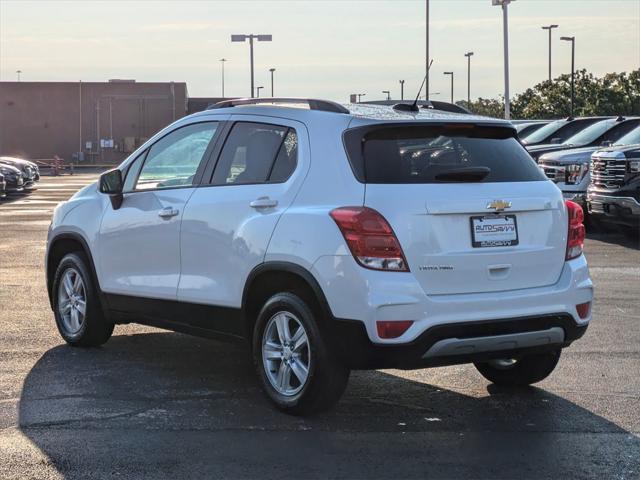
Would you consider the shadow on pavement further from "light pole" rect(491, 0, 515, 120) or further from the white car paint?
"light pole" rect(491, 0, 515, 120)

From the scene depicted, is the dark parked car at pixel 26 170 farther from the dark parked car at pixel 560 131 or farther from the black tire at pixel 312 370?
the black tire at pixel 312 370

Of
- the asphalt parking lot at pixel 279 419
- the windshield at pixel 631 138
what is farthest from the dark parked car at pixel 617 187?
the asphalt parking lot at pixel 279 419

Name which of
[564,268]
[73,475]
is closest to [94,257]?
[73,475]

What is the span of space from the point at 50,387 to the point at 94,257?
4.36 ft

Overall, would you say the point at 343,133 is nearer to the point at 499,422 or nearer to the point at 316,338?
the point at 316,338

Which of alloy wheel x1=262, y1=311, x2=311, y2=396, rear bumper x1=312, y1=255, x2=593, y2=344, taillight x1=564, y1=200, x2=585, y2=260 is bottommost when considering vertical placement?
alloy wheel x1=262, y1=311, x2=311, y2=396

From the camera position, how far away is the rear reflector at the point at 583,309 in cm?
612

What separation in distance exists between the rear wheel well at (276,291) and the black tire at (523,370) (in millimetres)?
1552

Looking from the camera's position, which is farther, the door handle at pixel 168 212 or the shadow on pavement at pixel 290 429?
the door handle at pixel 168 212

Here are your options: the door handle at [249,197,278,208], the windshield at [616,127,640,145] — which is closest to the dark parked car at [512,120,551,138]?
the windshield at [616,127,640,145]

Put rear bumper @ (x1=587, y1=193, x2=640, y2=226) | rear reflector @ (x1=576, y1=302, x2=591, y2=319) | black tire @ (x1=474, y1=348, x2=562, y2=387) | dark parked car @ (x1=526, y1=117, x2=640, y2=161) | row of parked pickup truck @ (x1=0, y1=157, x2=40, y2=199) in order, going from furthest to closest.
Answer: row of parked pickup truck @ (x1=0, y1=157, x2=40, y2=199)
dark parked car @ (x1=526, y1=117, x2=640, y2=161)
rear bumper @ (x1=587, y1=193, x2=640, y2=226)
black tire @ (x1=474, y1=348, x2=562, y2=387)
rear reflector @ (x1=576, y1=302, x2=591, y2=319)

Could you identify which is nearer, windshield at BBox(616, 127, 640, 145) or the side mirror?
the side mirror

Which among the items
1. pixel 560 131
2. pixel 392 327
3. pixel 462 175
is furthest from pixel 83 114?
pixel 392 327

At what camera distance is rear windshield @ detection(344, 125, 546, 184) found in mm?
5766
